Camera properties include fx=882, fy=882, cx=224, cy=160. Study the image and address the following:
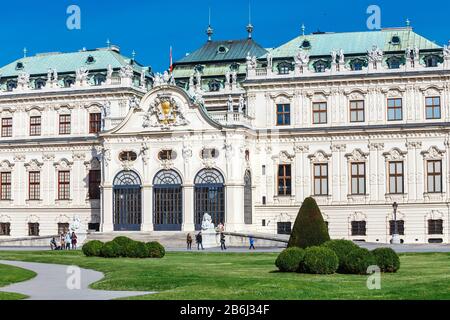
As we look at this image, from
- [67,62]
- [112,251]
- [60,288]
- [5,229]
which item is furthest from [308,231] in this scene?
[67,62]

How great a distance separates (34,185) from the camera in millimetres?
82250

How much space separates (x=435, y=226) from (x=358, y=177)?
24.5 feet

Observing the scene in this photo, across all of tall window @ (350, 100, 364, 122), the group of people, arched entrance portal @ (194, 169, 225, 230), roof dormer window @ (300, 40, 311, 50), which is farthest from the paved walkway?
roof dormer window @ (300, 40, 311, 50)

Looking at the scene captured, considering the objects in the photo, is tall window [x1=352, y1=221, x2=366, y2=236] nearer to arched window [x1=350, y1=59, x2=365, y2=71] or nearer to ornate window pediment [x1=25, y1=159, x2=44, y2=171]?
arched window [x1=350, y1=59, x2=365, y2=71]

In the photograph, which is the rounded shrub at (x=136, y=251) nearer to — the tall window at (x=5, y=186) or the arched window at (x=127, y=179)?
the arched window at (x=127, y=179)

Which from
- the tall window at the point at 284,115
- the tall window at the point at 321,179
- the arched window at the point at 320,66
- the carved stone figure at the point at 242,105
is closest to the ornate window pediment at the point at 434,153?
the tall window at the point at 321,179

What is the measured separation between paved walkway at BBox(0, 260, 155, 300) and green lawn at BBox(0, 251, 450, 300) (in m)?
0.82

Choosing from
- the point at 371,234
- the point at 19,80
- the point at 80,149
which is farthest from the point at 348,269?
the point at 19,80

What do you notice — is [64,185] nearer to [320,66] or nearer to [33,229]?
[33,229]

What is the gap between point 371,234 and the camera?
72375 millimetres

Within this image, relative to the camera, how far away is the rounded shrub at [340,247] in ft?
120

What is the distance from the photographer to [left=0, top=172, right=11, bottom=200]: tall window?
82.8 meters

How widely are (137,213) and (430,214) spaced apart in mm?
24135
